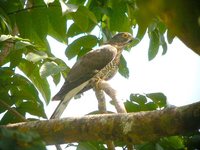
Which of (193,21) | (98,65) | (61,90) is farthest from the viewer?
(98,65)

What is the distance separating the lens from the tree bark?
5.40ft

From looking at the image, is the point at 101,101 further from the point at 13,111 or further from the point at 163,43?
the point at 163,43

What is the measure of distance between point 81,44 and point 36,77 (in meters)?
0.58

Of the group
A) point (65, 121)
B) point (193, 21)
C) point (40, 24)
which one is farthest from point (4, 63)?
point (193, 21)

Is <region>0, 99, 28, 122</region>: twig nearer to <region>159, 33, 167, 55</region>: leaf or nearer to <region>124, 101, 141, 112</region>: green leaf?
<region>124, 101, 141, 112</region>: green leaf

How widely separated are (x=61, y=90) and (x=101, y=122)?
8.12ft

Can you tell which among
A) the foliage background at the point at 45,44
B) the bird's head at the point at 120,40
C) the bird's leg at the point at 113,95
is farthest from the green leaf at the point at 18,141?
the bird's head at the point at 120,40

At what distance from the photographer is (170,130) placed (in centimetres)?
169

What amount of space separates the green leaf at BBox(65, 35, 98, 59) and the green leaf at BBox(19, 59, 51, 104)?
0.45 meters

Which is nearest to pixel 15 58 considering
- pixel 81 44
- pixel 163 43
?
pixel 81 44

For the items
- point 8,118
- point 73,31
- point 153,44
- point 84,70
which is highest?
point 73,31

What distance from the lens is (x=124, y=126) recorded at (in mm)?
1887

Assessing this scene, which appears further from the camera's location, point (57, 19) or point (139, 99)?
point (57, 19)

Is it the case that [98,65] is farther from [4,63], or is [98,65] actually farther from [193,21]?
[193,21]
